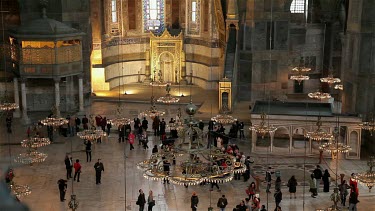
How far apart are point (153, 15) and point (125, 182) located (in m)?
14.5

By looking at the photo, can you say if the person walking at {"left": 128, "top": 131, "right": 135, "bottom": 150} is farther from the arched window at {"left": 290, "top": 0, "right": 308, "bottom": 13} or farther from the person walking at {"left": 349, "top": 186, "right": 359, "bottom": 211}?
the arched window at {"left": 290, "top": 0, "right": 308, "bottom": 13}

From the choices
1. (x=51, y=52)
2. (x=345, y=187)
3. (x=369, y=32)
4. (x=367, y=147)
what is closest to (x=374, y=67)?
(x=369, y=32)

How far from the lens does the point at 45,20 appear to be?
18359 millimetres

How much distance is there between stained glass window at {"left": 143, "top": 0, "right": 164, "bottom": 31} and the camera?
24750mm

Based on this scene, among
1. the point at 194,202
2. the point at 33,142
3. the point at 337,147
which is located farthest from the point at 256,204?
the point at 33,142

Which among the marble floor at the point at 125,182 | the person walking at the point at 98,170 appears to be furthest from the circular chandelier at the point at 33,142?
the person walking at the point at 98,170

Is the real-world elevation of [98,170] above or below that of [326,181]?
above

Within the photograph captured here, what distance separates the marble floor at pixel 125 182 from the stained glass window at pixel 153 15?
28.6 feet

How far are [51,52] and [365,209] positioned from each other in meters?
10.9

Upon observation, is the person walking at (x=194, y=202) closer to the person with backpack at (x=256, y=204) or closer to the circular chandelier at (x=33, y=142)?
the person with backpack at (x=256, y=204)

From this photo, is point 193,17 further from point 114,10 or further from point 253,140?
point 253,140

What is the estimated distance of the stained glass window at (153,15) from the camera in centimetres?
2475

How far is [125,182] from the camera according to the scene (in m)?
11.6

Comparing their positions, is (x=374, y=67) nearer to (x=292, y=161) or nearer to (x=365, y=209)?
(x=292, y=161)
